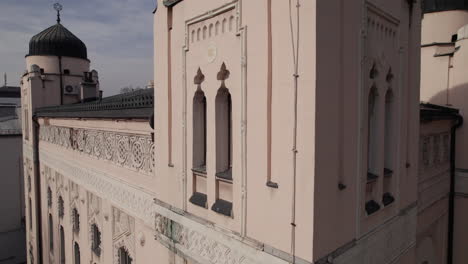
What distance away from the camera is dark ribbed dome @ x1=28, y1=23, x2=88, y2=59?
1416cm

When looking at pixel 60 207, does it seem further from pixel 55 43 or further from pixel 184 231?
pixel 184 231

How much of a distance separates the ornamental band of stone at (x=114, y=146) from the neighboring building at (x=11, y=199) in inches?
429

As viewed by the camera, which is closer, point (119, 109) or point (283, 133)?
point (283, 133)

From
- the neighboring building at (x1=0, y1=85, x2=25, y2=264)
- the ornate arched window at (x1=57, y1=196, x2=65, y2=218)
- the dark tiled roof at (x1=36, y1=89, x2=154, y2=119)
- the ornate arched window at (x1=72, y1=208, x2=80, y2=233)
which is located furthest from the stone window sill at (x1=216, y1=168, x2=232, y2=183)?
the neighboring building at (x1=0, y1=85, x2=25, y2=264)

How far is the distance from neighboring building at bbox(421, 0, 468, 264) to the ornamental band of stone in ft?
21.5

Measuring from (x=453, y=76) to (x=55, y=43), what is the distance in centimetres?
1438

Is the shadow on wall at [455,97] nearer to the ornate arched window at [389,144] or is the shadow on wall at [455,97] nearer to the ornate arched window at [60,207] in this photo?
the ornate arched window at [389,144]

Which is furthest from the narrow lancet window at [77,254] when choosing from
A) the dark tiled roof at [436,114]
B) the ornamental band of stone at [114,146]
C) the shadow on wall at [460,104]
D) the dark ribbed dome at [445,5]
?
the dark ribbed dome at [445,5]

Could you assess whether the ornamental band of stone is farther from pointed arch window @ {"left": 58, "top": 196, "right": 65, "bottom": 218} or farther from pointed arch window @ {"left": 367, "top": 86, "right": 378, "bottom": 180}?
pointed arch window @ {"left": 367, "top": 86, "right": 378, "bottom": 180}

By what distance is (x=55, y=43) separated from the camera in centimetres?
1424

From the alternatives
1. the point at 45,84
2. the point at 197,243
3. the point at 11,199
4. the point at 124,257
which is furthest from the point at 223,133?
the point at 11,199

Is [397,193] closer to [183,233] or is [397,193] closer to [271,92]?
[271,92]

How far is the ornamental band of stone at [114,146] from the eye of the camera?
5637 millimetres

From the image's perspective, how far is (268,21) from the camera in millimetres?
2885
